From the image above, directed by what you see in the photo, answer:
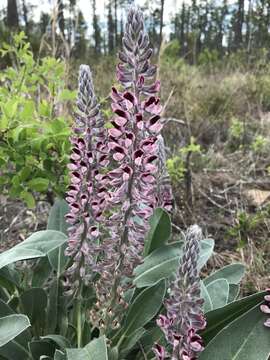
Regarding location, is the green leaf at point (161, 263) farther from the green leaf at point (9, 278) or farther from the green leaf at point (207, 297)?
the green leaf at point (9, 278)

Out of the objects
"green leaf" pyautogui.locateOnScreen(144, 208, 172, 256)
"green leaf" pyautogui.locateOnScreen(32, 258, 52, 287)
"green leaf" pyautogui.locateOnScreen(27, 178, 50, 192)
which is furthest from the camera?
"green leaf" pyautogui.locateOnScreen(27, 178, 50, 192)

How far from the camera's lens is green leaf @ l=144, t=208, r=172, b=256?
92.4 inches

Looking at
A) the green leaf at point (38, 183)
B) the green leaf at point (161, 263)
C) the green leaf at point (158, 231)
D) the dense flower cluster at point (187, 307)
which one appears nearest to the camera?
the dense flower cluster at point (187, 307)

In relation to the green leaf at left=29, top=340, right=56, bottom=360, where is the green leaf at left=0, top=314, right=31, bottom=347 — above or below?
above

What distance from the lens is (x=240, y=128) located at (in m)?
6.58

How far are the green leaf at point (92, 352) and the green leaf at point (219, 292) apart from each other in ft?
2.16

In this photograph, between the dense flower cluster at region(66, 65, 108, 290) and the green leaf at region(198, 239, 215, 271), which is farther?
the green leaf at region(198, 239, 215, 271)

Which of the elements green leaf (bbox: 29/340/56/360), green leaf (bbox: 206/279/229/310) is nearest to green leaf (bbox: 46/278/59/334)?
green leaf (bbox: 29/340/56/360)

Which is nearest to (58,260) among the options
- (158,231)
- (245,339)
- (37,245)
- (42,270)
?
(42,270)

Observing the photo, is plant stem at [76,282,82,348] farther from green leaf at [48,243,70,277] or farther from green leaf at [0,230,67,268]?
green leaf at [48,243,70,277]

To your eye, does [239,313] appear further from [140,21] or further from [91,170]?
[140,21]

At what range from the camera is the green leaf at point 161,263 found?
2203mm

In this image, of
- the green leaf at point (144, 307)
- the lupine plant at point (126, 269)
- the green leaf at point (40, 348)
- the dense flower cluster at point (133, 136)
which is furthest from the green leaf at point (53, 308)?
the dense flower cluster at point (133, 136)

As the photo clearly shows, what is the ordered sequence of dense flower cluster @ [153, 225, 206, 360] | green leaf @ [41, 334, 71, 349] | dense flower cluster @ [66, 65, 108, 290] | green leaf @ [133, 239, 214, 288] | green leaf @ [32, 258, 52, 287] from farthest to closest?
1. green leaf @ [32, 258, 52, 287]
2. green leaf @ [133, 239, 214, 288]
3. green leaf @ [41, 334, 71, 349]
4. dense flower cluster @ [66, 65, 108, 290]
5. dense flower cluster @ [153, 225, 206, 360]
